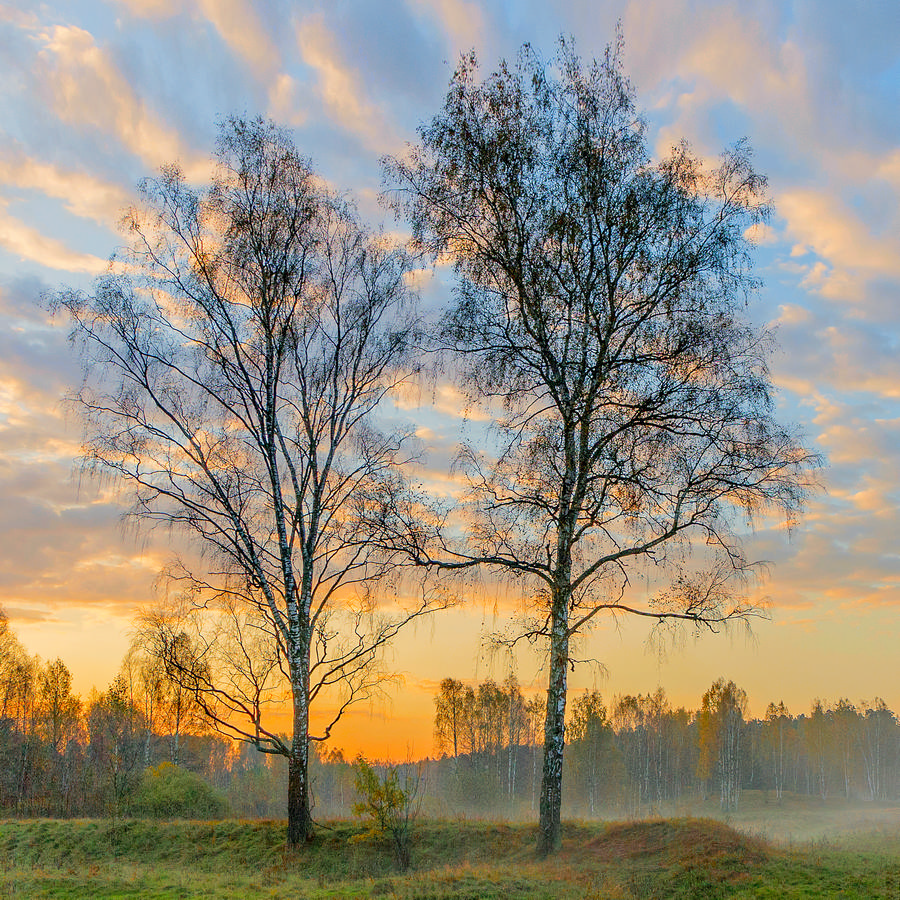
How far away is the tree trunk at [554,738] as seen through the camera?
13586 mm

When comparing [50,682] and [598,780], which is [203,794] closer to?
[50,682]

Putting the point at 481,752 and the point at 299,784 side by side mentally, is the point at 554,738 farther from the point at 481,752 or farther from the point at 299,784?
the point at 481,752

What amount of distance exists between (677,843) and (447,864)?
4595 millimetres

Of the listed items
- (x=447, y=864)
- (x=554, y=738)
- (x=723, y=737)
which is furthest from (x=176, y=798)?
(x=723, y=737)

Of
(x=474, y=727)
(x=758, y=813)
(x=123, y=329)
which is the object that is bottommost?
(x=758, y=813)

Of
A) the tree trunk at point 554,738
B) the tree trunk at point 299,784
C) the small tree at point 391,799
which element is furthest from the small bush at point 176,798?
the tree trunk at point 554,738

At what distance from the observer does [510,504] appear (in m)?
14.3

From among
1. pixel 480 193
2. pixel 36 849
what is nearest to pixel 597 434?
pixel 480 193

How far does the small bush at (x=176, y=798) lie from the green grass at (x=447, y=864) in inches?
240

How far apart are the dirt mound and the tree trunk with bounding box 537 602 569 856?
912mm

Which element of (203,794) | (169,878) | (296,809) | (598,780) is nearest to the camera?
(169,878)

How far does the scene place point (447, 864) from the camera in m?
14.5

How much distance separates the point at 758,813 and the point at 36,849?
5701cm

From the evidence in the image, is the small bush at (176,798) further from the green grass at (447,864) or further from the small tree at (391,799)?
the small tree at (391,799)
